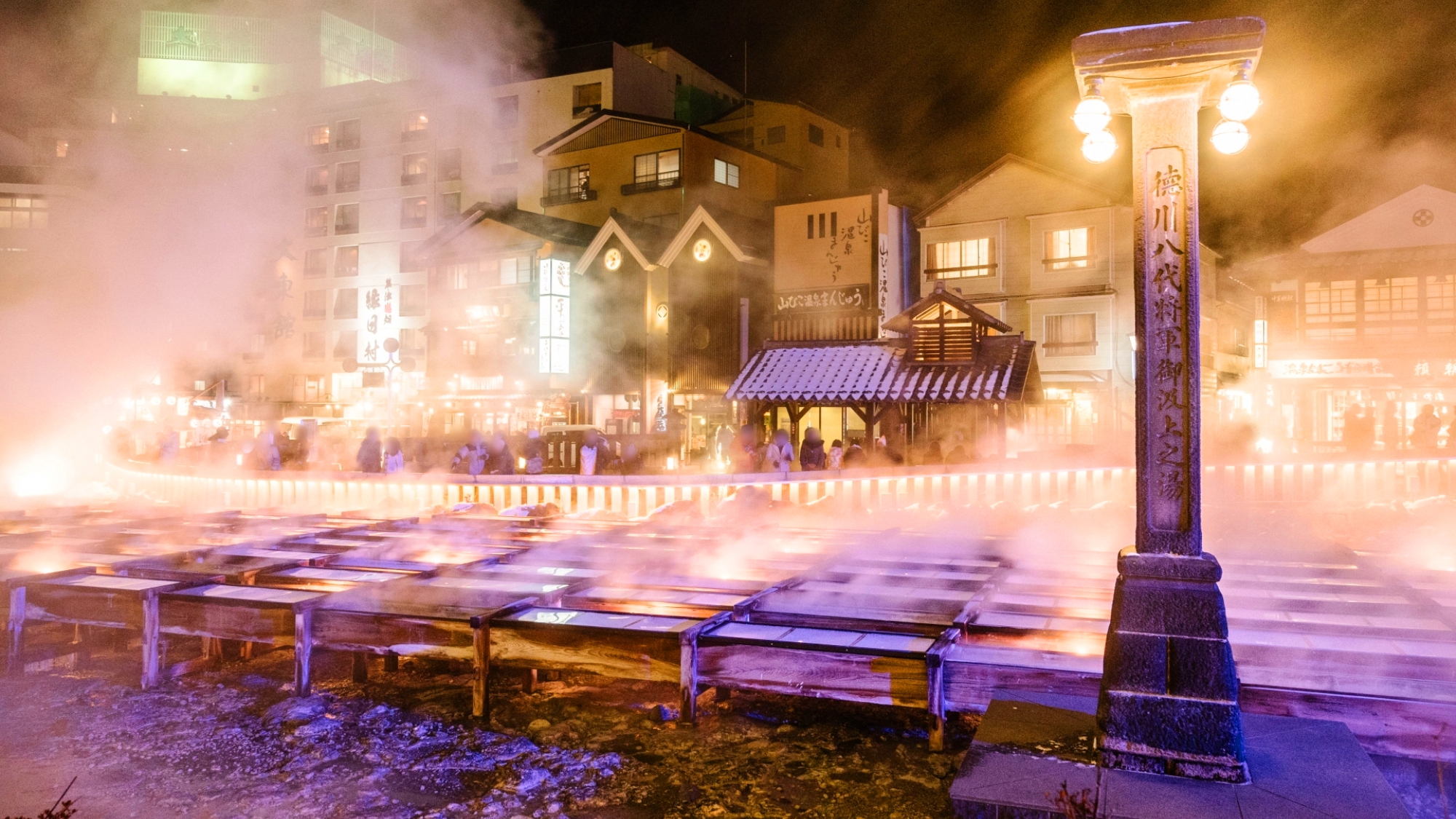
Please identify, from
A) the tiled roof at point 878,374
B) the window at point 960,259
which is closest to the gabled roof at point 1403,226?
the window at point 960,259

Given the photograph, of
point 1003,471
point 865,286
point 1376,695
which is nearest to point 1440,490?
point 1003,471

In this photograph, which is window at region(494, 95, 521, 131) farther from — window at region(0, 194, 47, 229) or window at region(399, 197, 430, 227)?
window at region(0, 194, 47, 229)

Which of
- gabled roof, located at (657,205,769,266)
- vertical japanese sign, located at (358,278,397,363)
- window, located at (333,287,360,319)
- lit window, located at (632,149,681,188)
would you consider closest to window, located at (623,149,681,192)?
lit window, located at (632,149,681,188)

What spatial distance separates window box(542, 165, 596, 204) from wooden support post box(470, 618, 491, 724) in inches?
1144

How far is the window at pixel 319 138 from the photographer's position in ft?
133

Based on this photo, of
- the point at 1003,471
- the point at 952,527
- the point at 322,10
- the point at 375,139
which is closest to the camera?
the point at 952,527

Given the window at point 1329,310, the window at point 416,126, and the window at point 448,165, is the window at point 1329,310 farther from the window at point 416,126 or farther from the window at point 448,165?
the window at point 416,126

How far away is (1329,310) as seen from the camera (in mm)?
25969

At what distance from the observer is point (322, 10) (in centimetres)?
4944

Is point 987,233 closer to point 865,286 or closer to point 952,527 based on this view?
point 865,286

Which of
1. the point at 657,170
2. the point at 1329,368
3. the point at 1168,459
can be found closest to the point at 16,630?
the point at 1168,459

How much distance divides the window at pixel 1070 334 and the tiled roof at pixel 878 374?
5203mm

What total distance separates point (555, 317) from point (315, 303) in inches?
796

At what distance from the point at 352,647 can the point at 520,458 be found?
51.1ft
